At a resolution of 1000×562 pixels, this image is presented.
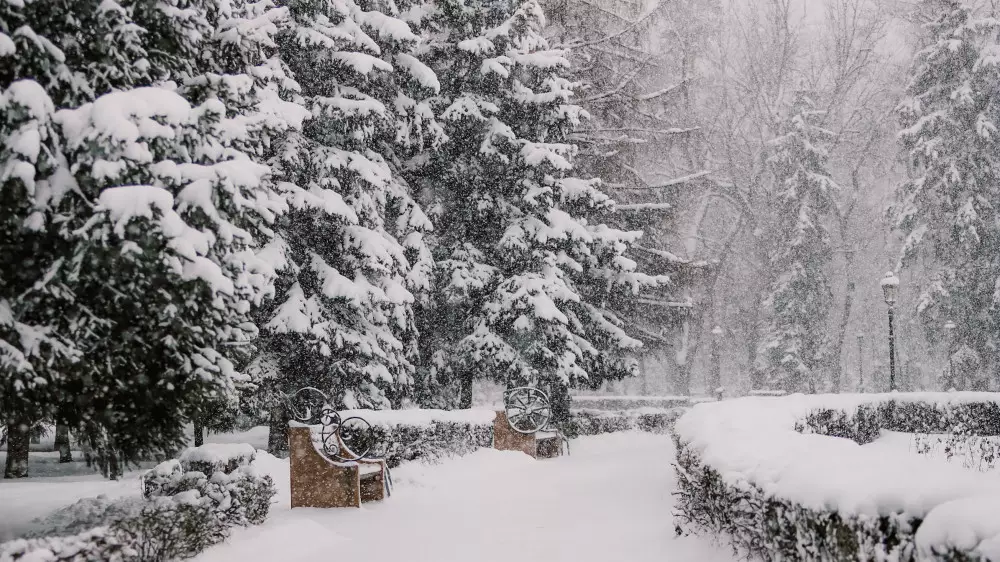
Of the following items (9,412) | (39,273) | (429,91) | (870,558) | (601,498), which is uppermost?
(429,91)

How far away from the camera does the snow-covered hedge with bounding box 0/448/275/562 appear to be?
17.5ft

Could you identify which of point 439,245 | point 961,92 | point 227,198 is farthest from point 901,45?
point 227,198

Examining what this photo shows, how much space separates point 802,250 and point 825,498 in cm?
2941

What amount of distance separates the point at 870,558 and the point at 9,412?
19.3ft

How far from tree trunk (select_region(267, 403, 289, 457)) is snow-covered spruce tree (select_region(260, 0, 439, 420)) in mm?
174

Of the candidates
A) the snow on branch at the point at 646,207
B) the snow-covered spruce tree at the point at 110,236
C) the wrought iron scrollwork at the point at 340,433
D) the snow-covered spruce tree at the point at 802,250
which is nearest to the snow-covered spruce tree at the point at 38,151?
the snow-covered spruce tree at the point at 110,236

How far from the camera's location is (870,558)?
404 centimetres

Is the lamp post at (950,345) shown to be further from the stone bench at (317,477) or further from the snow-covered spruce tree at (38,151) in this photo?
the snow-covered spruce tree at (38,151)

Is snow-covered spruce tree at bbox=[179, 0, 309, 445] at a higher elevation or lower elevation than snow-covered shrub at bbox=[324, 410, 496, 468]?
higher

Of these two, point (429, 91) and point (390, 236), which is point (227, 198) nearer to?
point (390, 236)

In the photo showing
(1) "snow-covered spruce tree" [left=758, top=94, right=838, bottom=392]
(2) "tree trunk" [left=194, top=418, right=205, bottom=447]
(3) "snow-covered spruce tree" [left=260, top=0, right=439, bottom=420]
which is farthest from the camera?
(1) "snow-covered spruce tree" [left=758, top=94, right=838, bottom=392]

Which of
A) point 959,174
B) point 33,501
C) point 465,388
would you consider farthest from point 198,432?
point 959,174

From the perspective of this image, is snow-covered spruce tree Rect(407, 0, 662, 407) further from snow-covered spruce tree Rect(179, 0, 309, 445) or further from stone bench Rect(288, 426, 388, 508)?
snow-covered spruce tree Rect(179, 0, 309, 445)

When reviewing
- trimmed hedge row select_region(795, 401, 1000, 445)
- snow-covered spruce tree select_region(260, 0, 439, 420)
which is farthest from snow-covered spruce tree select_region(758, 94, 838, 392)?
snow-covered spruce tree select_region(260, 0, 439, 420)
